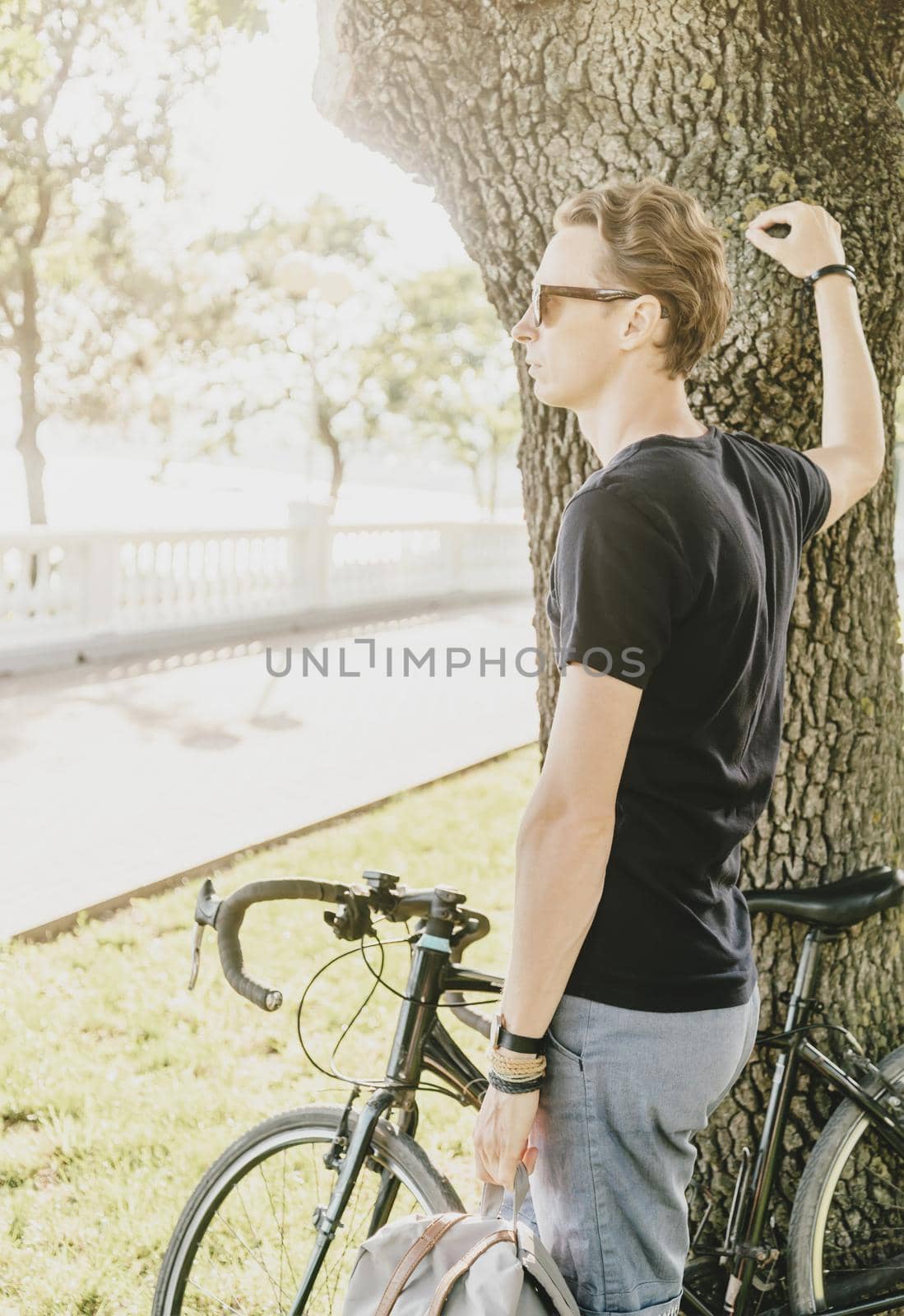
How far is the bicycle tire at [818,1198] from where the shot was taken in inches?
93.6

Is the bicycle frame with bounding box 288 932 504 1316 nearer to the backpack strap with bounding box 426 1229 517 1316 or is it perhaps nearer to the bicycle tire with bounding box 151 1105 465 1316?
the bicycle tire with bounding box 151 1105 465 1316

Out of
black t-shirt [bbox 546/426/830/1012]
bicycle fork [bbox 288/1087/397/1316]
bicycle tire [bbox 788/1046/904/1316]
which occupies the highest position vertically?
black t-shirt [bbox 546/426/830/1012]

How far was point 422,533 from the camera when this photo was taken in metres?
18.0

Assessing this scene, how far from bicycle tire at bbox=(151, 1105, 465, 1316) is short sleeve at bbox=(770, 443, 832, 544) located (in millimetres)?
1272

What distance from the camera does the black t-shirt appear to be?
1.49 meters

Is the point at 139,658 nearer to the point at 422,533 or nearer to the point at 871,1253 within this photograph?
the point at 422,533

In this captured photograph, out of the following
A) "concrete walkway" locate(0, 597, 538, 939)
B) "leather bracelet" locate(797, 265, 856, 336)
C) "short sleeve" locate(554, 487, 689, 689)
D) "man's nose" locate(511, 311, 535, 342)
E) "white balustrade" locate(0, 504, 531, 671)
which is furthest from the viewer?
"white balustrade" locate(0, 504, 531, 671)

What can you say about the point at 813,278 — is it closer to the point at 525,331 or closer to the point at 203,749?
the point at 525,331

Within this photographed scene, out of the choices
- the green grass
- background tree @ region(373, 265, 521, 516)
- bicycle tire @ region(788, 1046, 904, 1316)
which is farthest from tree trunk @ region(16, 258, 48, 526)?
bicycle tire @ region(788, 1046, 904, 1316)

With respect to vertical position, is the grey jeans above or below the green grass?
above

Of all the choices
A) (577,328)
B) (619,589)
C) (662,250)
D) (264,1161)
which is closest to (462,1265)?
(264,1161)

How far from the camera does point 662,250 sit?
167 cm

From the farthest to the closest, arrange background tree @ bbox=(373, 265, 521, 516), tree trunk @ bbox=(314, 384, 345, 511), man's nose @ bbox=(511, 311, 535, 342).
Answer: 1. background tree @ bbox=(373, 265, 521, 516)
2. tree trunk @ bbox=(314, 384, 345, 511)
3. man's nose @ bbox=(511, 311, 535, 342)

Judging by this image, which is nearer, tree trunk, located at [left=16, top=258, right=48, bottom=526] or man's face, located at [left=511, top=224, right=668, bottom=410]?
man's face, located at [left=511, top=224, right=668, bottom=410]
